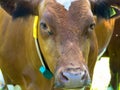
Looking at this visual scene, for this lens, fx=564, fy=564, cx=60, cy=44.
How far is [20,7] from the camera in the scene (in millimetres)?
5051

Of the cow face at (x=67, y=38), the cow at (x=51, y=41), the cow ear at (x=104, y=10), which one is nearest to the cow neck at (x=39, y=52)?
the cow at (x=51, y=41)

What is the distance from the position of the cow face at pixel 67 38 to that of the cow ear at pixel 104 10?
28cm

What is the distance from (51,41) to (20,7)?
0.54m

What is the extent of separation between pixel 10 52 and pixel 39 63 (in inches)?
17.1

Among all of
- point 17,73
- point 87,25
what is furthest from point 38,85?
point 87,25

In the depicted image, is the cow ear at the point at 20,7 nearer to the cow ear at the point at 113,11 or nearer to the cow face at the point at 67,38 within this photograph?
the cow face at the point at 67,38

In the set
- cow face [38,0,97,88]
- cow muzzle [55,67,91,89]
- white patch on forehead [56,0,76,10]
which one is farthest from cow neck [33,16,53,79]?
cow muzzle [55,67,91,89]

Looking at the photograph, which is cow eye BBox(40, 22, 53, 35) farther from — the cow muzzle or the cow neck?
the cow muzzle

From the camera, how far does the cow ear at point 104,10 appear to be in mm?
5148

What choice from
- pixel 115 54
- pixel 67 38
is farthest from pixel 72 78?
pixel 115 54

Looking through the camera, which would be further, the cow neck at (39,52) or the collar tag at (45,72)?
the collar tag at (45,72)

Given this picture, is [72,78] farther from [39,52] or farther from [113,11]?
[113,11]

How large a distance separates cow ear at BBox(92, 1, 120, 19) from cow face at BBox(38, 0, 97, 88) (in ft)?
0.92

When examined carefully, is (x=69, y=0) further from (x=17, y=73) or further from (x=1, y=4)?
(x=17, y=73)
